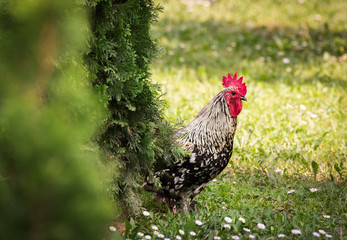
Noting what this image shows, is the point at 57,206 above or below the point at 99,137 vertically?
below

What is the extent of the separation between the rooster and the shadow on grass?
3.95 metres

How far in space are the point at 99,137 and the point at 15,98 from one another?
4.18 feet

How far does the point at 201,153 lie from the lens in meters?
3.37

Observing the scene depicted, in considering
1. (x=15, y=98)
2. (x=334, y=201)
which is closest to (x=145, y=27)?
(x=15, y=98)

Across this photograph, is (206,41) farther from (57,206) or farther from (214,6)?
(57,206)

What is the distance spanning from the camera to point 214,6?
456 inches

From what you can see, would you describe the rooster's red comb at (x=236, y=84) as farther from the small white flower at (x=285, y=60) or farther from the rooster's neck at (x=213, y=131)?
the small white flower at (x=285, y=60)

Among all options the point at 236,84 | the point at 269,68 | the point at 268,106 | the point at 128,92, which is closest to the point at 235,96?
the point at 236,84

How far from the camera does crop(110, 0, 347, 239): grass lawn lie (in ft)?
11.3

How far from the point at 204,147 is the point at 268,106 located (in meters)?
3.08

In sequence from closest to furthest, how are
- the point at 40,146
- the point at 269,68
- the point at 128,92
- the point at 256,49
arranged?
the point at 40,146 → the point at 128,92 → the point at 269,68 → the point at 256,49

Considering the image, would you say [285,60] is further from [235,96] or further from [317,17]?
[235,96]

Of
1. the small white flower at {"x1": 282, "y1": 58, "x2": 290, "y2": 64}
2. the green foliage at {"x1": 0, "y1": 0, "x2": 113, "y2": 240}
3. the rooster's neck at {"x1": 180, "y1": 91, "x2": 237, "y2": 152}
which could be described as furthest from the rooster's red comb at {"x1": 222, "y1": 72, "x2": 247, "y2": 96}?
the small white flower at {"x1": 282, "y1": 58, "x2": 290, "y2": 64}

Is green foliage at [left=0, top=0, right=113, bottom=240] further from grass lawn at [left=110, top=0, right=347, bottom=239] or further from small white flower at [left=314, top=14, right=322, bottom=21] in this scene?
small white flower at [left=314, top=14, right=322, bottom=21]
